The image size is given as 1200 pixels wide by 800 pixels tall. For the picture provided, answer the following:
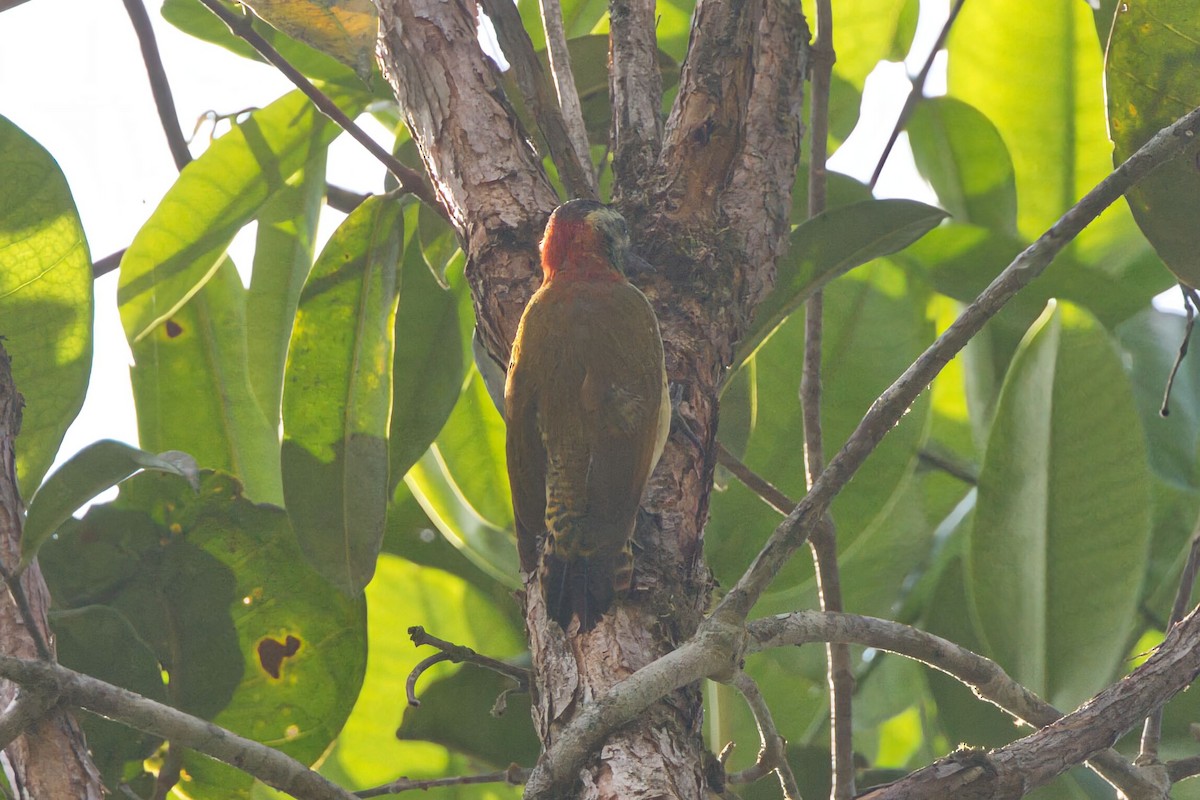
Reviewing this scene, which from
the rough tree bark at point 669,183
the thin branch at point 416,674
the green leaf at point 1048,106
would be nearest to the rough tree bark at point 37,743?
the thin branch at point 416,674

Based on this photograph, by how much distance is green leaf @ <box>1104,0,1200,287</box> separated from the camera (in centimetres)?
211

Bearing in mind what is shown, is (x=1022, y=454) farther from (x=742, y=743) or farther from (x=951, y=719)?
(x=742, y=743)

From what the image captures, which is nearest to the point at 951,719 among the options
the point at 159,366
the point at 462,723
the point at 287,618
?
the point at 462,723

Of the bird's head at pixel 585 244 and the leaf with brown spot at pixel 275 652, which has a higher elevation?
the bird's head at pixel 585 244

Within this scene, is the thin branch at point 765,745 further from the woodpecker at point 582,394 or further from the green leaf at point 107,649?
the green leaf at point 107,649

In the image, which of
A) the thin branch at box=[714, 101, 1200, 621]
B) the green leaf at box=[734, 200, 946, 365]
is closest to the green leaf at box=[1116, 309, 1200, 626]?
the green leaf at box=[734, 200, 946, 365]

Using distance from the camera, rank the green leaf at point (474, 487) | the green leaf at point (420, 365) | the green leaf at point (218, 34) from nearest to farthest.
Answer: the green leaf at point (420, 365) < the green leaf at point (474, 487) < the green leaf at point (218, 34)

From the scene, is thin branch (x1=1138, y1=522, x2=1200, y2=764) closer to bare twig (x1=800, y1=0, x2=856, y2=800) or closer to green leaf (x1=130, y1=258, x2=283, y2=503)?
bare twig (x1=800, y1=0, x2=856, y2=800)

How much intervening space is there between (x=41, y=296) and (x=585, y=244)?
3.59ft

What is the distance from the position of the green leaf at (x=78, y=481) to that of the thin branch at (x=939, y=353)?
996 millimetres

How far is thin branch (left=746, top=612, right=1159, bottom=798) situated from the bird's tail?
21cm

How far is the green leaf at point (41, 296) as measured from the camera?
7.70 ft

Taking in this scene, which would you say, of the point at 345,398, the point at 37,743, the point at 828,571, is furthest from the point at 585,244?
the point at 37,743

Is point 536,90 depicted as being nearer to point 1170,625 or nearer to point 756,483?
point 756,483
